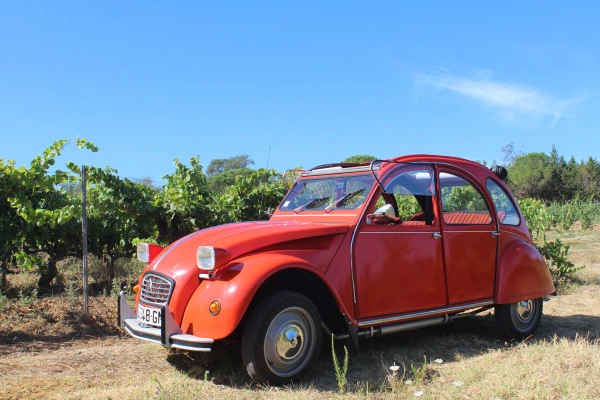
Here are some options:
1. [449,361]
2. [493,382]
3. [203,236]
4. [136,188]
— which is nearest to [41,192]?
[136,188]

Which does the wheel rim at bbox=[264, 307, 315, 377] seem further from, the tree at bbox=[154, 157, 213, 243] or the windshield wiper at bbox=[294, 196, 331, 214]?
the tree at bbox=[154, 157, 213, 243]

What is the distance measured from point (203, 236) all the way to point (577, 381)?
3.19 meters

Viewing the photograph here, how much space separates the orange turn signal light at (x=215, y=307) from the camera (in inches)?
155

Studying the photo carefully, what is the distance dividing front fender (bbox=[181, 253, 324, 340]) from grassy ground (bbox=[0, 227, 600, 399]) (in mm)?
339

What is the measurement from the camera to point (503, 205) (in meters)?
6.17

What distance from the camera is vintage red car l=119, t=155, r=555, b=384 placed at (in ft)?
13.3

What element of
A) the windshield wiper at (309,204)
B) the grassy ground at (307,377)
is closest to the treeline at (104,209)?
the grassy ground at (307,377)

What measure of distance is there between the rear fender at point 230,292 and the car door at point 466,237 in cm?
181

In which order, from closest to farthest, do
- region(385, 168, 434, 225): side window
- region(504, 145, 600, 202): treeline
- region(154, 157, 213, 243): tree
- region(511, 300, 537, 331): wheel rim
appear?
region(385, 168, 434, 225): side window, region(511, 300, 537, 331): wheel rim, region(154, 157, 213, 243): tree, region(504, 145, 600, 202): treeline

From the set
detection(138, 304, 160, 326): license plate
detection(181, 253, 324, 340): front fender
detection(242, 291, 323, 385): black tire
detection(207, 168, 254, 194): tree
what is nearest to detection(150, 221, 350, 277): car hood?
detection(181, 253, 324, 340): front fender

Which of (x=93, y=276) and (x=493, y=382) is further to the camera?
(x=93, y=276)

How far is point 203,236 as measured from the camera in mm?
4688

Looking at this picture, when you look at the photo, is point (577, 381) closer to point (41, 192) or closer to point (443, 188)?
point (443, 188)

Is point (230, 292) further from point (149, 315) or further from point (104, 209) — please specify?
point (104, 209)
